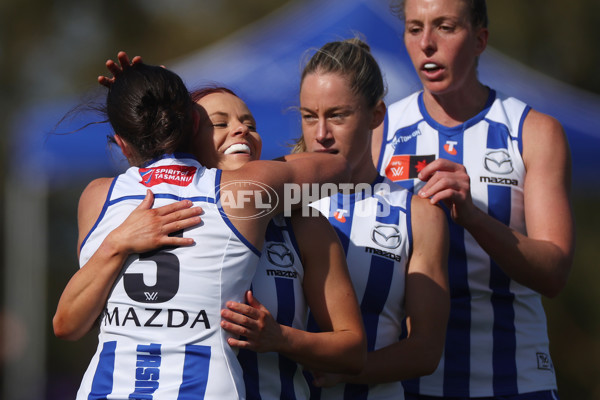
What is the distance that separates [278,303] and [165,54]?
10.1 m

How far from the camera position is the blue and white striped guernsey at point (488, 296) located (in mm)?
3250

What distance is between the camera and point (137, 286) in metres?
2.24

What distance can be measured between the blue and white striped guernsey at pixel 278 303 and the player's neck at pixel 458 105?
1306mm

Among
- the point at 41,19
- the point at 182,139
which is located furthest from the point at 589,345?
the point at 41,19

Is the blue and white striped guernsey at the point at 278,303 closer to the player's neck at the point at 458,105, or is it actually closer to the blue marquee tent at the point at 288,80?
the player's neck at the point at 458,105

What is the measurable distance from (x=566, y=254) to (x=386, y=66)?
279cm

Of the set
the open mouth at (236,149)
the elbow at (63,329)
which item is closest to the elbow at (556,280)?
the open mouth at (236,149)

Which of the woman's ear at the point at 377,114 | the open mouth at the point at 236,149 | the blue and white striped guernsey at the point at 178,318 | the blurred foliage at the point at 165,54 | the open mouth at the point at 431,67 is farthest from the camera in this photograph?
the blurred foliage at the point at 165,54

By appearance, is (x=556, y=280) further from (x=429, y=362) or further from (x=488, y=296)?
(x=429, y=362)

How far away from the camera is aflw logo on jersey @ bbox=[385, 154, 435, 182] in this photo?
3434mm

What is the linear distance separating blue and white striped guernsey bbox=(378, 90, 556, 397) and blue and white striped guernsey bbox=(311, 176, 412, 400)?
1.36 feet

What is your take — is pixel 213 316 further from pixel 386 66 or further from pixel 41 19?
pixel 41 19

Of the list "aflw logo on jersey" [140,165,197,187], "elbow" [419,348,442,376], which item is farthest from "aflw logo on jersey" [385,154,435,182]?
"aflw logo on jersey" [140,165,197,187]

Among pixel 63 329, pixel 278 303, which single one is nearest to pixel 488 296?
pixel 278 303
